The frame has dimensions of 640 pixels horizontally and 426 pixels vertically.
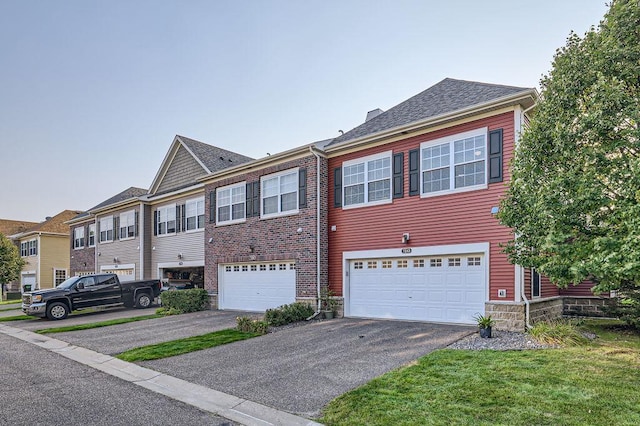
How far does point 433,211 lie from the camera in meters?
11.5

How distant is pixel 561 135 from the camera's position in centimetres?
676

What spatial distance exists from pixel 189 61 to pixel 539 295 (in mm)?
14974

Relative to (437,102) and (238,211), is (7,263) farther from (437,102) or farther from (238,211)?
(437,102)

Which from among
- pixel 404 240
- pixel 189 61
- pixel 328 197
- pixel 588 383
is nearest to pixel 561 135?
pixel 588 383

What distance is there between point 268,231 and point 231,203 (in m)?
2.87

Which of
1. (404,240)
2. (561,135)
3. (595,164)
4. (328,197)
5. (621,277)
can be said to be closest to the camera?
(621,277)

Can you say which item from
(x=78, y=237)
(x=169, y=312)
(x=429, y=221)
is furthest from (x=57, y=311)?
(x=78, y=237)

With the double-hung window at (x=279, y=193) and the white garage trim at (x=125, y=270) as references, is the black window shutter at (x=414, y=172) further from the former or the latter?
the white garage trim at (x=125, y=270)

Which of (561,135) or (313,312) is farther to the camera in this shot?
(313,312)

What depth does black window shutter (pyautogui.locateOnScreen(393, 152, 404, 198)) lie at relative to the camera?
40.3ft

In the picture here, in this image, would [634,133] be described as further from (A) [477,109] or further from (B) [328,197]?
(B) [328,197]

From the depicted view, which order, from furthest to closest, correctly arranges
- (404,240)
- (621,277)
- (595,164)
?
(404,240)
(595,164)
(621,277)

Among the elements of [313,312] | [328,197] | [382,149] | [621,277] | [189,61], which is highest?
[189,61]

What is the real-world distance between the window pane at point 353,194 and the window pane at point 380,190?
1.27 ft
